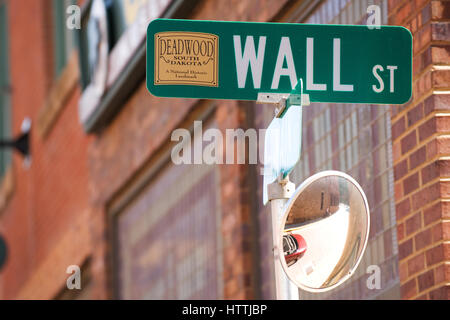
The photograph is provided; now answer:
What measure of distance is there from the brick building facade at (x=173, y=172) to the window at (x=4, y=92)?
69 cm

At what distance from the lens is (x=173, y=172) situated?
30.3 ft

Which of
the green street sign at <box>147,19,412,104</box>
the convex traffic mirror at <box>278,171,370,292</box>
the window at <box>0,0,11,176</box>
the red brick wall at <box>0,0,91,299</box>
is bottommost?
the convex traffic mirror at <box>278,171,370,292</box>

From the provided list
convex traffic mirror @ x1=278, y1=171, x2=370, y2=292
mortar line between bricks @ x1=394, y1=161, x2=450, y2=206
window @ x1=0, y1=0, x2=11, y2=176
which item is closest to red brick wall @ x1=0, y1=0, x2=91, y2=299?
window @ x1=0, y1=0, x2=11, y2=176

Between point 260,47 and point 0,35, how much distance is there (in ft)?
47.4

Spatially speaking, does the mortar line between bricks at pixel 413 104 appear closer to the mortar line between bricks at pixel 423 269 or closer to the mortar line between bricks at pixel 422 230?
the mortar line between bricks at pixel 422 230

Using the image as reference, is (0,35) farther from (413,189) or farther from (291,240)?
(291,240)

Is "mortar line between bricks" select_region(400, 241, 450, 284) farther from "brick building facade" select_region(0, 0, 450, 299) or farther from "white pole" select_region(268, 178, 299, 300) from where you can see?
"white pole" select_region(268, 178, 299, 300)

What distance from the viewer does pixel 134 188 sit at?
32.9ft

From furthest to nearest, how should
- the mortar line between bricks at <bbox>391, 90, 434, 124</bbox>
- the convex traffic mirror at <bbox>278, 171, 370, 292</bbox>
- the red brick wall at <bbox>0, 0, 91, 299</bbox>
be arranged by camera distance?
the red brick wall at <bbox>0, 0, 91, 299</bbox> < the mortar line between bricks at <bbox>391, 90, 434, 124</bbox> < the convex traffic mirror at <bbox>278, 171, 370, 292</bbox>

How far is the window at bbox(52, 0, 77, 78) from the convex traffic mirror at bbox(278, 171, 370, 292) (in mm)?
9405

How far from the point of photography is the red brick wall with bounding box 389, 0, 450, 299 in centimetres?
510

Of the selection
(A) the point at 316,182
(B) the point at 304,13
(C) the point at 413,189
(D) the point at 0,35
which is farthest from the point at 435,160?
(D) the point at 0,35

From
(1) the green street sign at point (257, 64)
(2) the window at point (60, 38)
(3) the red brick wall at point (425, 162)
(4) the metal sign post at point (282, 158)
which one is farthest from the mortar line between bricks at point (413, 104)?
(2) the window at point (60, 38)

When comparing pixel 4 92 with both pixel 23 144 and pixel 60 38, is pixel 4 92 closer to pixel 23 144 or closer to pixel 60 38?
pixel 23 144
